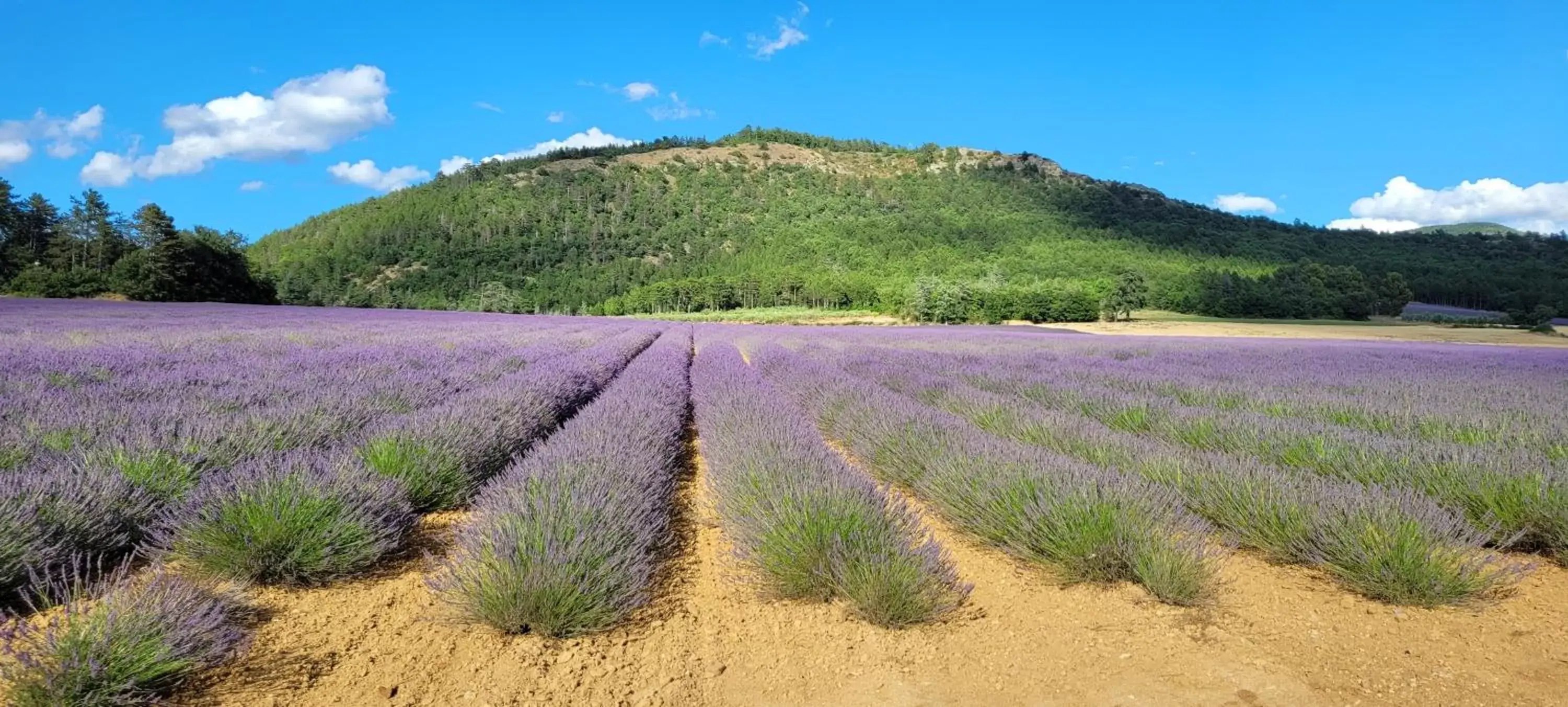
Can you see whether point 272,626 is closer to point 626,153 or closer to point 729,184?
point 729,184

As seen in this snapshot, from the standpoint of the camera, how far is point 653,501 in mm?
3428

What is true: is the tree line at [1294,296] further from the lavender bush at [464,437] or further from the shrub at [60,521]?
the shrub at [60,521]

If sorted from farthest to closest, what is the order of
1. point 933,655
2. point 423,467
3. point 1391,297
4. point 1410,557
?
1. point 1391,297
2. point 423,467
3. point 1410,557
4. point 933,655

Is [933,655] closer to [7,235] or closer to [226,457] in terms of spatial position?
[226,457]

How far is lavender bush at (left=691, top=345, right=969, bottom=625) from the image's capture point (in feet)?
8.22

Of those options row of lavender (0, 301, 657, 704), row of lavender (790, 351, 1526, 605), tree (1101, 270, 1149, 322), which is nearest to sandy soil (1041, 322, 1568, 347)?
tree (1101, 270, 1149, 322)

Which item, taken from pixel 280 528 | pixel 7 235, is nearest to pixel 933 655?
pixel 280 528

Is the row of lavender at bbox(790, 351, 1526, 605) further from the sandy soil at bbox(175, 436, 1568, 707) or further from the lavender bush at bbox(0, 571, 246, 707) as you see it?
the lavender bush at bbox(0, 571, 246, 707)

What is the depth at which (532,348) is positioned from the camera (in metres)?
12.8

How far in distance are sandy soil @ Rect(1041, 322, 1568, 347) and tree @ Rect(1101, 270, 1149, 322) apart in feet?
27.1

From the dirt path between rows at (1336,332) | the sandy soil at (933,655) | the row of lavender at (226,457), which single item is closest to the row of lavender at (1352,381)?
the sandy soil at (933,655)

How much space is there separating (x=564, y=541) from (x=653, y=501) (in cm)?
93

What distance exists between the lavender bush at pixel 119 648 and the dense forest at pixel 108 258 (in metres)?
48.6

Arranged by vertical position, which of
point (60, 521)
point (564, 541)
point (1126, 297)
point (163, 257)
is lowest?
point (564, 541)
